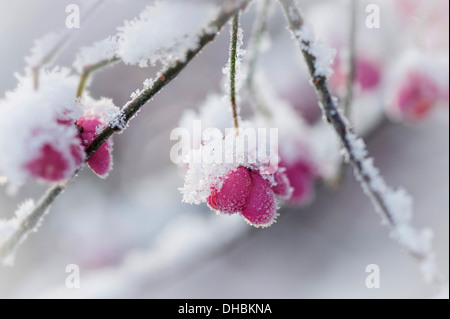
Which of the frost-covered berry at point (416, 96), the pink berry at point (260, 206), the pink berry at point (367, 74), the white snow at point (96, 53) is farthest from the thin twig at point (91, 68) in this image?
the pink berry at point (367, 74)

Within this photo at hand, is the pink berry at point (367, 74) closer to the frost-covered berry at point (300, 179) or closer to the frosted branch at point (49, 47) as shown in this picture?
the frost-covered berry at point (300, 179)

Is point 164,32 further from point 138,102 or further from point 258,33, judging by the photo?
point 258,33

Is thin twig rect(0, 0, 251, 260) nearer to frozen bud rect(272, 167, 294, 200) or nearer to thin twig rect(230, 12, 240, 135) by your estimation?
thin twig rect(230, 12, 240, 135)

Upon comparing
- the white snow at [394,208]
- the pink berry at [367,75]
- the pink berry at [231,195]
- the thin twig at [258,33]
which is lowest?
the white snow at [394,208]

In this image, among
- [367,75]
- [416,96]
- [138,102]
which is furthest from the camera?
[367,75]

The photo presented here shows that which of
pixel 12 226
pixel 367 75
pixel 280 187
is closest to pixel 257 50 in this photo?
pixel 280 187

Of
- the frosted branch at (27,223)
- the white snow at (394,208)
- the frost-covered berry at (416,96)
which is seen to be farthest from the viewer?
the frost-covered berry at (416,96)
